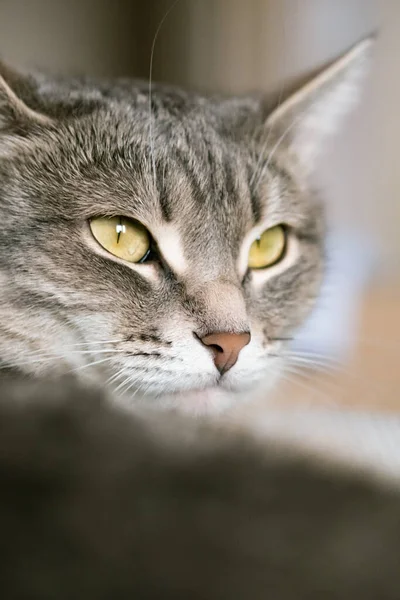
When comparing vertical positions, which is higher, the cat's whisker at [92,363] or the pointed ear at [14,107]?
the pointed ear at [14,107]

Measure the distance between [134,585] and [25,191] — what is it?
0.59m

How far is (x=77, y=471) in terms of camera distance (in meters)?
0.33

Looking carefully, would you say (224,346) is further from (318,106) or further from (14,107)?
(318,106)

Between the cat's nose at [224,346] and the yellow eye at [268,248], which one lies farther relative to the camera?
the yellow eye at [268,248]

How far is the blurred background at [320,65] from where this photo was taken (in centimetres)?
120

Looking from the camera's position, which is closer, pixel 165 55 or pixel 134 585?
pixel 134 585

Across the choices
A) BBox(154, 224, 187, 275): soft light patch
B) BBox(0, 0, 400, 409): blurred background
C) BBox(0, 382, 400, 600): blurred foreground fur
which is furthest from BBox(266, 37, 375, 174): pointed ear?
BBox(0, 382, 400, 600): blurred foreground fur

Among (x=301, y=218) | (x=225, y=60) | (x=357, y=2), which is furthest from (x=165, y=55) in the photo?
(x=301, y=218)

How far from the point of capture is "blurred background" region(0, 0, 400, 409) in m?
1.20

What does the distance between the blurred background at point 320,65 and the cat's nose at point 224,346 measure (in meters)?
0.25

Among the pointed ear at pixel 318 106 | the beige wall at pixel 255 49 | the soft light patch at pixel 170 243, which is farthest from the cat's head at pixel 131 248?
the beige wall at pixel 255 49

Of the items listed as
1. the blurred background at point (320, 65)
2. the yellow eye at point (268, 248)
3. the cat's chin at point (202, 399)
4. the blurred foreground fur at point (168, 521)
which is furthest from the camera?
the blurred background at point (320, 65)

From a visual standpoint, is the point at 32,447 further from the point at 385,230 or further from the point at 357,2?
the point at 385,230

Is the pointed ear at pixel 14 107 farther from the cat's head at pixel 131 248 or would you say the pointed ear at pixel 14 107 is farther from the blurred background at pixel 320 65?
the blurred background at pixel 320 65
